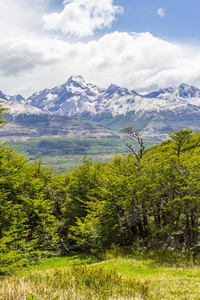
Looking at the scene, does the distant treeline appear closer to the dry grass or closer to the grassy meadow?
the grassy meadow

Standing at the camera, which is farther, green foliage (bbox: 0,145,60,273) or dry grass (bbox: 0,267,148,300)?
green foliage (bbox: 0,145,60,273)

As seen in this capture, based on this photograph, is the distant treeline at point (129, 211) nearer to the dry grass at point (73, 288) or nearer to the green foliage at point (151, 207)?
the green foliage at point (151, 207)

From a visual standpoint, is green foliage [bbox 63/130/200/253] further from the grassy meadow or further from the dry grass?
the dry grass

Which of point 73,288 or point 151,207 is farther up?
point 73,288

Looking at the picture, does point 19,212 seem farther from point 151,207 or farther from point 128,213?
point 151,207

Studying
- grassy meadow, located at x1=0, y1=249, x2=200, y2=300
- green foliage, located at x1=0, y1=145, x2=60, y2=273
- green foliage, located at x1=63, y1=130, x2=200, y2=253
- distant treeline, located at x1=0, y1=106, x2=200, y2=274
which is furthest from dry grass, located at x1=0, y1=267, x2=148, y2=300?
green foliage, located at x1=0, y1=145, x2=60, y2=273

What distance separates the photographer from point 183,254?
19.6 metres

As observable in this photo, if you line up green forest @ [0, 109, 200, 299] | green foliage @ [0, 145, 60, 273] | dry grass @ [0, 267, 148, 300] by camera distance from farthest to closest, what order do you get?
green foliage @ [0, 145, 60, 273], green forest @ [0, 109, 200, 299], dry grass @ [0, 267, 148, 300]

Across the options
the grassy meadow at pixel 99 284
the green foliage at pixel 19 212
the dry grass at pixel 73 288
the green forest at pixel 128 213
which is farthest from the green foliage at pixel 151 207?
the dry grass at pixel 73 288

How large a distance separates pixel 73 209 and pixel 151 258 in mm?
18655

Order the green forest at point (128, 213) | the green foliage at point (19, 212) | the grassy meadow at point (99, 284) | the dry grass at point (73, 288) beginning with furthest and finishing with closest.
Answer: the green foliage at point (19, 212) < the green forest at point (128, 213) < the grassy meadow at point (99, 284) < the dry grass at point (73, 288)

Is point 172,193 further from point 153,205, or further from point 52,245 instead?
point 52,245

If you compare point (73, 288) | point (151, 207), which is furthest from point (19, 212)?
point (73, 288)

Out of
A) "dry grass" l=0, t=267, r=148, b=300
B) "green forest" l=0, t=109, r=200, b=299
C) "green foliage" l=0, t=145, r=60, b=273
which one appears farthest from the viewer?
"green foliage" l=0, t=145, r=60, b=273
